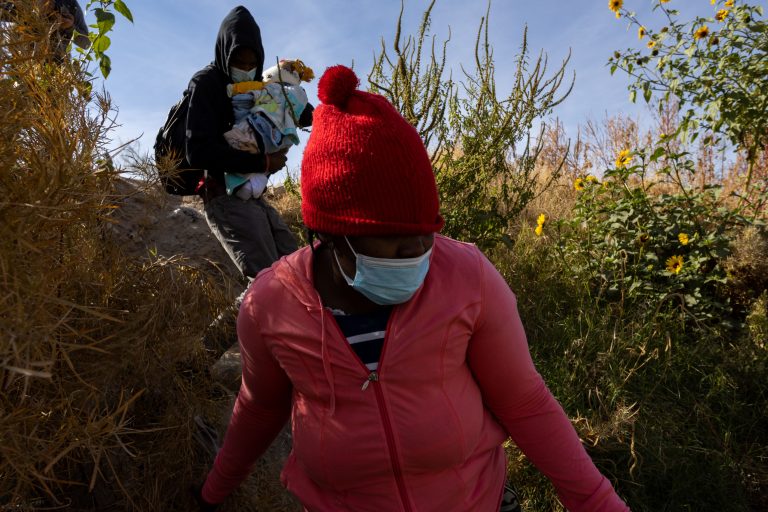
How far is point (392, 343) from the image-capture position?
4.48ft

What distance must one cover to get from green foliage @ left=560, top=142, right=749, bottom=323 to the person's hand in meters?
1.96

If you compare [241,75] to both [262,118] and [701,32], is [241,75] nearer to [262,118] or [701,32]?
[262,118]

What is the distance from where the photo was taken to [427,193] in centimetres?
133

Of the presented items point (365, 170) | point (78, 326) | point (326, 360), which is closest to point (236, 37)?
point (78, 326)

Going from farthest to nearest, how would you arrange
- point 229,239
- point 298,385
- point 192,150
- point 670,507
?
point 229,239, point 192,150, point 670,507, point 298,385

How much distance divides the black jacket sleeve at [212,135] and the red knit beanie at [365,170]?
1.49 m

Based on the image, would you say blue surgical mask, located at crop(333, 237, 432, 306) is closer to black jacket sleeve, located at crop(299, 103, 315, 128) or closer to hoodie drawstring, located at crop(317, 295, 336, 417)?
hoodie drawstring, located at crop(317, 295, 336, 417)

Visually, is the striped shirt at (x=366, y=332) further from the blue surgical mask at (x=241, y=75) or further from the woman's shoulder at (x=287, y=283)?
the blue surgical mask at (x=241, y=75)

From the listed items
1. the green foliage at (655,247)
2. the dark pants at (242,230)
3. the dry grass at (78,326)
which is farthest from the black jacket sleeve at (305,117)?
the green foliage at (655,247)

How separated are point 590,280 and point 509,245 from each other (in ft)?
1.95

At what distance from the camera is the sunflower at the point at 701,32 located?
4.12 metres

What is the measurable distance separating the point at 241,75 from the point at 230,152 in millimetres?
507

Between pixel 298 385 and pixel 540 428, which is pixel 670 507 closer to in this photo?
pixel 540 428

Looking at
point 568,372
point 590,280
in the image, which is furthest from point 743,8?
point 568,372
